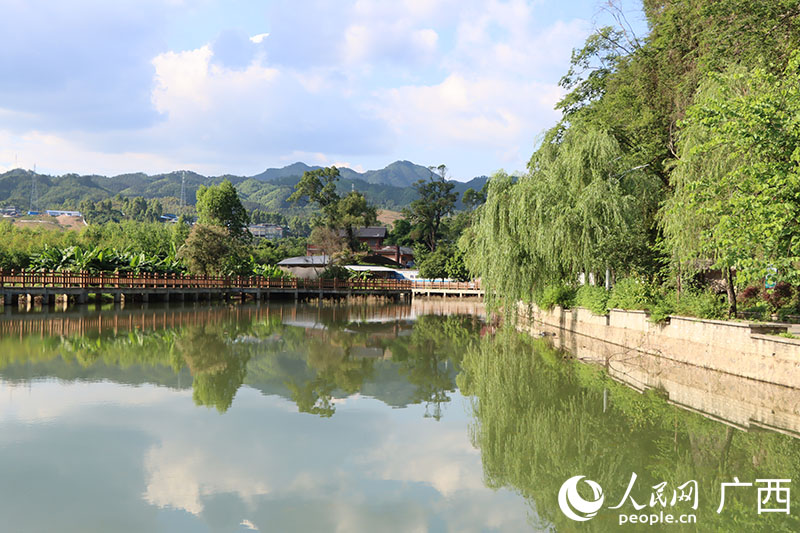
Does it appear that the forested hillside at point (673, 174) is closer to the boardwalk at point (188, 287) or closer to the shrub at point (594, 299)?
the shrub at point (594, 299)

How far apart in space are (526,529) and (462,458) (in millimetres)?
2361

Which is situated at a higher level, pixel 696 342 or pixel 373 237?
pixel 373 237

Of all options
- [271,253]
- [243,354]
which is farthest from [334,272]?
[243,354]

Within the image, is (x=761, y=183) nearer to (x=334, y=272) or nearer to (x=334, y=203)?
(x=334, y=272)

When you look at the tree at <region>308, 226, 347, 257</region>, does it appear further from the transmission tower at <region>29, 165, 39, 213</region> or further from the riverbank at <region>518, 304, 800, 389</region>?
the transmission tower at <region>29, 165, 39, 213</region>

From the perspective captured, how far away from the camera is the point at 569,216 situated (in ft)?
63.6

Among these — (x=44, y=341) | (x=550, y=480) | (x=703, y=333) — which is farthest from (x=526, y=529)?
(x=44, y=341)

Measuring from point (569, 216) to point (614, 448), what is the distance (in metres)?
11.7

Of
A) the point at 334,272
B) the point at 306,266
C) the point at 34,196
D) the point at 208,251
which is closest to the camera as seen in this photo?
the point at 208,251

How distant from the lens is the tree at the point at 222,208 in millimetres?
65062

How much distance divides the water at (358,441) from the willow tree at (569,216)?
422cm

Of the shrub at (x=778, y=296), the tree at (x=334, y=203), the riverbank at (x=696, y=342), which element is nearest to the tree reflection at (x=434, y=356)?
the riverbank at (x=696, y=342)

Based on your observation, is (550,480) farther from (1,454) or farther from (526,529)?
(1,454)

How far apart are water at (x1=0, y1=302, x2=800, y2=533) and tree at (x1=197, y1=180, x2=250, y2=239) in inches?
1932
